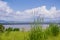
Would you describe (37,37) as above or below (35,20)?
below

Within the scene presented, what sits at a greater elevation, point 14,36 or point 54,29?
point 54,29

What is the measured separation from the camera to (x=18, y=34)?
13.6ft

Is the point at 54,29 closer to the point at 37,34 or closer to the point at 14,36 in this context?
the point at 37,34

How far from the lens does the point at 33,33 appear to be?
12.9 ft

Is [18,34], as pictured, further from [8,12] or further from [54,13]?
[54,13]

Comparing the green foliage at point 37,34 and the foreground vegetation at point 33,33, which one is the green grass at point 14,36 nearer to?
the foreground vegetation at point 33,33

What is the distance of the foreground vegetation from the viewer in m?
3.93

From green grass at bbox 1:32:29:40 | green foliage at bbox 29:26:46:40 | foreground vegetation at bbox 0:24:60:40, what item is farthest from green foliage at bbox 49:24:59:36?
green grass at bbox 1:32:29:40

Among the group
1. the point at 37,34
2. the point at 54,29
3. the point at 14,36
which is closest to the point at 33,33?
the point at 37,34

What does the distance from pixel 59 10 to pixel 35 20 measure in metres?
0.70

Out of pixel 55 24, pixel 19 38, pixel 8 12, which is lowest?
pixel 19 38

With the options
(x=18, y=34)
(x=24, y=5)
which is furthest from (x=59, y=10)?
(x=18, y=34)

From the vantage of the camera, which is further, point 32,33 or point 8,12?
point 8,12

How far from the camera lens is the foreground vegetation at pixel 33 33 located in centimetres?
393
